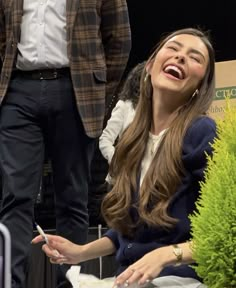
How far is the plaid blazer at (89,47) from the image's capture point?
1879 mm

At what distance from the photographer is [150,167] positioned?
1.29 metres

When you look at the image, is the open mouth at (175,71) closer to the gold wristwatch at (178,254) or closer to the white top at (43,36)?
the gold wristwatch at (178,254)

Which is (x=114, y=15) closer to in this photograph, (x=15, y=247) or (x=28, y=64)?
(x=28, y=64)

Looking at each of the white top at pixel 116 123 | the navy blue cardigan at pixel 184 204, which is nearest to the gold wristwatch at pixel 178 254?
the navy blue cardigan at pixel 184 204

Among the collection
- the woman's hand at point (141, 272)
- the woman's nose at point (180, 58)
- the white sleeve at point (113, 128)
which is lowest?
the white sleeve at point (113, 128)

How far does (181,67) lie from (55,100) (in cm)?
60

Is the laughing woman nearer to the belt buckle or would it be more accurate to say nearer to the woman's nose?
the woman's nose

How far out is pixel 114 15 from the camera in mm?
2027

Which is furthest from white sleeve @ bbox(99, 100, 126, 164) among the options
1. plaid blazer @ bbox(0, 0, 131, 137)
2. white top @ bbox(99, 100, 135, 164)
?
plaid blazer @ bbox(0, 0, 131, 137)

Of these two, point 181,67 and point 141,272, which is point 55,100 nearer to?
point 181,67

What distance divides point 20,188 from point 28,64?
37 cm

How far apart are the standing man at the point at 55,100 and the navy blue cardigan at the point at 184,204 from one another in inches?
23.1

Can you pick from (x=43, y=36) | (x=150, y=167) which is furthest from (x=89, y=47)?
(x=150, y=167)

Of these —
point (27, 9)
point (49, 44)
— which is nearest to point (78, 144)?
point (49, 44)
